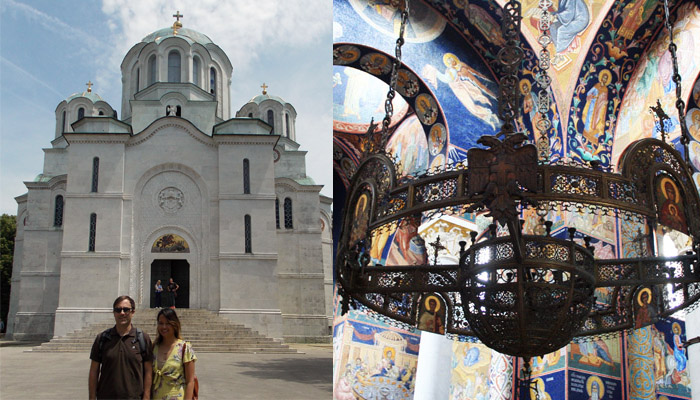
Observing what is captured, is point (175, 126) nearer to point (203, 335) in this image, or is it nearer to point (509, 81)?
point (203, 335)

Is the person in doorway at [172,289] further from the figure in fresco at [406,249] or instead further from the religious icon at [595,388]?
the religious icon at [595,388]

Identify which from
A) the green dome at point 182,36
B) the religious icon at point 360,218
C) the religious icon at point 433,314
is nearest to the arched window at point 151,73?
the green dome at point 182,36

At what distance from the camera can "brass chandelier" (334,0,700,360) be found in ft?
9.27

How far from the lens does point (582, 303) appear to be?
3.54 meters

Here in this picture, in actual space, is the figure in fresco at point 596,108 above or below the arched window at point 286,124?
below

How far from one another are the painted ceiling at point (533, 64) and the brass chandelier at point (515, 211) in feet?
11.9

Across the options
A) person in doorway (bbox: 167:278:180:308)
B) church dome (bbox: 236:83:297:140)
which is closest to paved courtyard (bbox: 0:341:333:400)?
person in doorway (bbox: 167:278:180:308)

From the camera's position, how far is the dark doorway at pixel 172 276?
42.2 ft

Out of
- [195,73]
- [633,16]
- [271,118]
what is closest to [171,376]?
[633,16]

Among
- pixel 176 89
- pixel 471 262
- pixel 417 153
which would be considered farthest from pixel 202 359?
pixel 176 89

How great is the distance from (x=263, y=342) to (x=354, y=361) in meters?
3.82

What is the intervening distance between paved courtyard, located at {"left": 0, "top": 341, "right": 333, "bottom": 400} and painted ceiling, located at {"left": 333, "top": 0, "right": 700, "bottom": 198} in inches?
126

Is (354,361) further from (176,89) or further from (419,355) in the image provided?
(176,89)

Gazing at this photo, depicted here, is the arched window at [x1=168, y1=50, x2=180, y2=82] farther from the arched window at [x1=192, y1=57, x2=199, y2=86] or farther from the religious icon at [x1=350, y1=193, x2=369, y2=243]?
the religious icon at [x1=350, y1=193, x2=369, y2=243]
